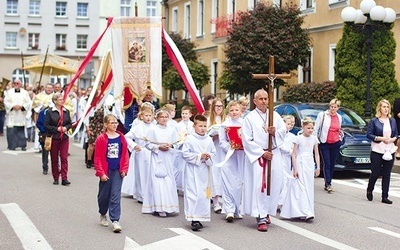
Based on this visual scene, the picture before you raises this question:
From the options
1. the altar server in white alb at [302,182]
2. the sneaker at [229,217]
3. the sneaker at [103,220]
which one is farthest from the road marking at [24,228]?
the altar server in white alb at [302,182]

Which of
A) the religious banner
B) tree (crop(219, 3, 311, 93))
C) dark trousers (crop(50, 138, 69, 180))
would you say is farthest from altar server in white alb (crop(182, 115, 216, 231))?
tree (crop(219, 3, 311, 93))

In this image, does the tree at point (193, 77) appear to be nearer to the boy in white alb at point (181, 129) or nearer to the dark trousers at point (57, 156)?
the dark trousers at point (57, 156)

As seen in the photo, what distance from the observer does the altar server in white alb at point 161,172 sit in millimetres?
10648

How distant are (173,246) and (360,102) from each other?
1627 centimetres

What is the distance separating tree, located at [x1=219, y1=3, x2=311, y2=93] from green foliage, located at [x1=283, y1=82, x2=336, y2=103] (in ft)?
3.72

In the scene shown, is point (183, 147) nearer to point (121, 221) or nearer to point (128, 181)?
point (121, 221)

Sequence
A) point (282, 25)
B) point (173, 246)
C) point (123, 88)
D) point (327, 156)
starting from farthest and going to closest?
point (282, 25) → point (123, 88) → point (327, 156) → point (173, 246)

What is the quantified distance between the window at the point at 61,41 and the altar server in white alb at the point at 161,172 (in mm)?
59608

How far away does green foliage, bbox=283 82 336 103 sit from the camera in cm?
2587

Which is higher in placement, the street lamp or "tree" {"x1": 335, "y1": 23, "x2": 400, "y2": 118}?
the street lamp

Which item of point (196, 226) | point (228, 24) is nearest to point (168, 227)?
point (196, 226)

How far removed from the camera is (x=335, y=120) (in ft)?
46.1

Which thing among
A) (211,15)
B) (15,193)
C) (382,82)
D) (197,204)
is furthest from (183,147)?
(211,15)

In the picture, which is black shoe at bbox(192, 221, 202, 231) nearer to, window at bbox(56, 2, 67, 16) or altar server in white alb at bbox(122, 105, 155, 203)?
altar server in white alb at bbox(122, 105, 155, 203)
